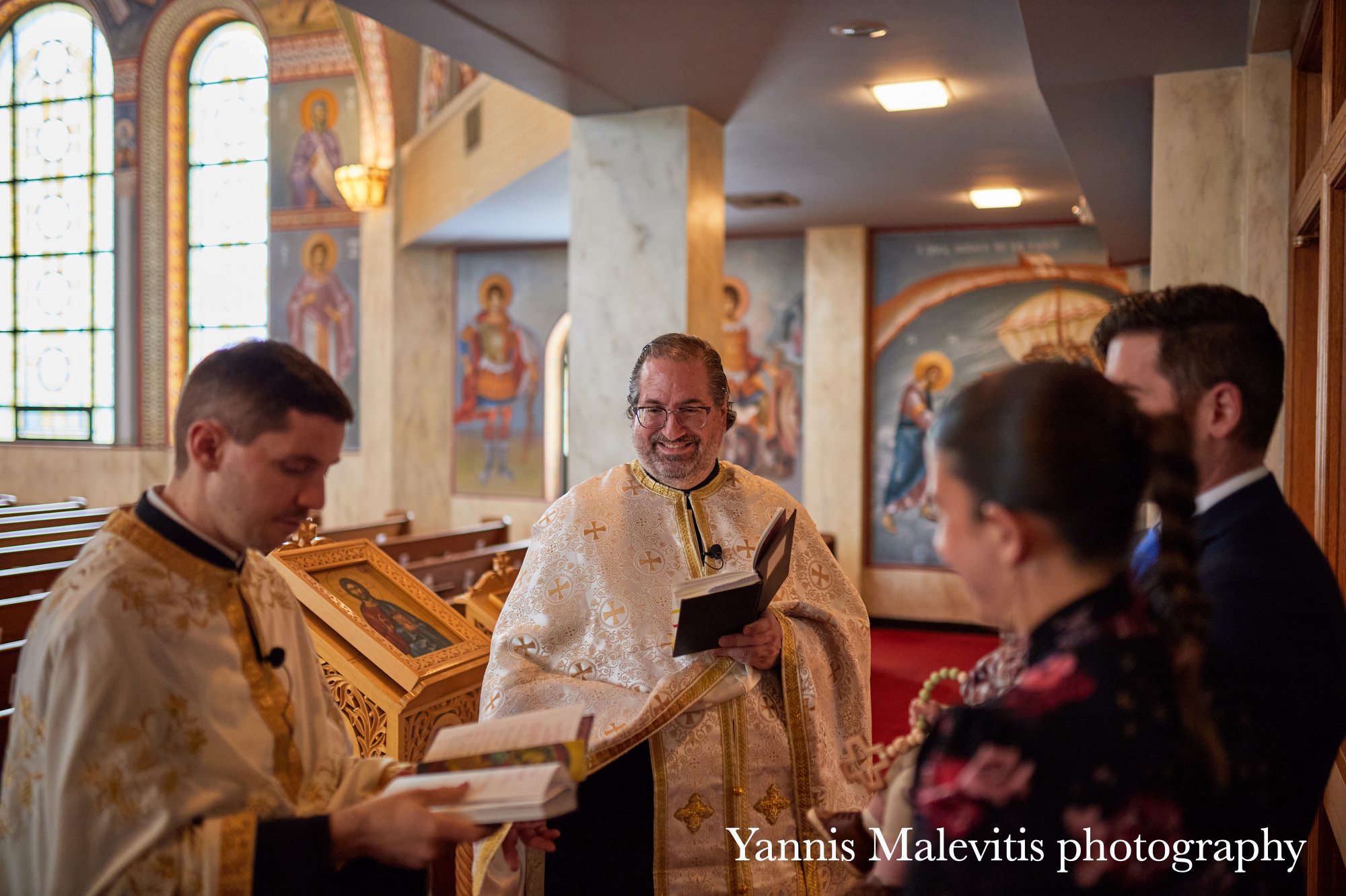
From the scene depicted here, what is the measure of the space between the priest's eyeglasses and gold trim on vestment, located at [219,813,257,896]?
1530 mm

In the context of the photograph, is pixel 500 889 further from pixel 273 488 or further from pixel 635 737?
pixel 273 488

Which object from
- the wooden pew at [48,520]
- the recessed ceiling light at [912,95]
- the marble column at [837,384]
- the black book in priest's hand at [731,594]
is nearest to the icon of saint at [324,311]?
the wooden pew at [48,520]

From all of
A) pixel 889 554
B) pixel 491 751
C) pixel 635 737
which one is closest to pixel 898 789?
pixel 491 751

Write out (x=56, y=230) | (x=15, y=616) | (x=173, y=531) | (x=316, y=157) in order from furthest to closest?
(x=56, y=230)
(x=316, y=157)
(x=15, y=616)
(x=173, y=531)

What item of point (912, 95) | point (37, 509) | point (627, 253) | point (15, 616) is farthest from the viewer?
point (37, 509)

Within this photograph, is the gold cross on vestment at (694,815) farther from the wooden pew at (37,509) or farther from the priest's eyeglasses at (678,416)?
the wooden pew at (37,509)

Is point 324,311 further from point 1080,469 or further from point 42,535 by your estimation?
point 1080,469

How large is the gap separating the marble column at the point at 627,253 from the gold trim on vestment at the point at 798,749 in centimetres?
281

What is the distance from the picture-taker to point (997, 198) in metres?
8.41

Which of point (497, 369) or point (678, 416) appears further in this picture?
point (497, 369)

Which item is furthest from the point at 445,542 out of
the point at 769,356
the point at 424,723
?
the point at 769,356

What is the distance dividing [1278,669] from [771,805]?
1558mm

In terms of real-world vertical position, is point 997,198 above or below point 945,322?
above

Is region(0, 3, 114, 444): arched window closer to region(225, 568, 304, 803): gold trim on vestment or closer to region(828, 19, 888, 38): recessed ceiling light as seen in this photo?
region(828, 19, 888, 38): recessed ceiling light
